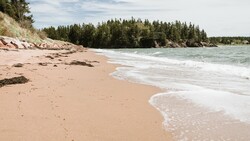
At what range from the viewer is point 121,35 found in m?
142

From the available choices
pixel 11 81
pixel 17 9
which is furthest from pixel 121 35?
pixel 11 81

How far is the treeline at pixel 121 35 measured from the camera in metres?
140

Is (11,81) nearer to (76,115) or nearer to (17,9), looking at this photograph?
(76,115)

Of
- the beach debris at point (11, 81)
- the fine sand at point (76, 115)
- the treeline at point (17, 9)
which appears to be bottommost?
the fine sand at point (76, 115)

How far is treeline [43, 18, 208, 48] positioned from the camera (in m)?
140

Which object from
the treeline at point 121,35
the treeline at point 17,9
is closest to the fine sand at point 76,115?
the treeline at point 17,9

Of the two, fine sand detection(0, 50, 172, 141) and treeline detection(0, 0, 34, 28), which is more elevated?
treeline detection(0, 0, 34, 28)

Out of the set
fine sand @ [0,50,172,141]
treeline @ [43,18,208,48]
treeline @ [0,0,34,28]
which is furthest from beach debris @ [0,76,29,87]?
treeline @ [43,18,208,48]

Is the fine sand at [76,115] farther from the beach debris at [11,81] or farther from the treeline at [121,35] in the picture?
the treeline at [121,35]

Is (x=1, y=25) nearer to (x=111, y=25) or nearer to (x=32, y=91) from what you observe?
(x=32, y=91)

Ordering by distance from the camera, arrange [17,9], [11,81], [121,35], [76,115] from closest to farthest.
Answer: [76,115]
[11,81]
[17,9]
[121,35]

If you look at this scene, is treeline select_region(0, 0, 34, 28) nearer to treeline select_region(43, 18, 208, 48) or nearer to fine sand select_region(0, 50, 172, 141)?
fine sand select_region(0, 50, 172, 141)

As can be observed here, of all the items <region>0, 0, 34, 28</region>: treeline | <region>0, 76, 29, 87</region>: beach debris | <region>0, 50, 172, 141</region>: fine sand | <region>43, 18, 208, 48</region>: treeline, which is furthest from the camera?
<region>43, 18, 208, 48</region>: treeline

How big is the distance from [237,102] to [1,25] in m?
35.9
